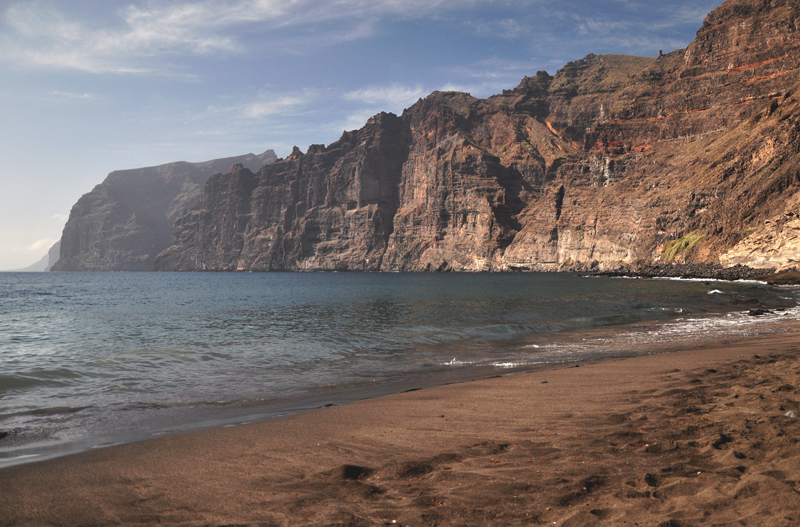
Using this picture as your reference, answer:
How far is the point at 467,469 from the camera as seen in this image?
5.68 metres

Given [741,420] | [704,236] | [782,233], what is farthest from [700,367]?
[704,236]

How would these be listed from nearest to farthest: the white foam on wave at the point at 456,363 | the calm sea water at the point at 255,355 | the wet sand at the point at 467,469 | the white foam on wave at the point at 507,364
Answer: the wet sand at the point at 467,469, the calm sea water at the point at 255,355, the white foam on wave at the point at 507,364, the white foam on wave at the point at 456,363

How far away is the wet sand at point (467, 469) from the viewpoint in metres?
4.43

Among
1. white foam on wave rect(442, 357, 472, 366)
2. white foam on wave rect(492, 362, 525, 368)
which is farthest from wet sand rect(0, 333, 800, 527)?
white foam on wave rect(442, 357, 472, 366)

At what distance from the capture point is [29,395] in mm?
12047

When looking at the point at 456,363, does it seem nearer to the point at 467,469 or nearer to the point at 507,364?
the point at 507,364

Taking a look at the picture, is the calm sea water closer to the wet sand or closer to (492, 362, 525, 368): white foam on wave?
(492, 362, 525, 368): white foam on wave

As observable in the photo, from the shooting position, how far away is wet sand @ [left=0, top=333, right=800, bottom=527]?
4430 millimetres

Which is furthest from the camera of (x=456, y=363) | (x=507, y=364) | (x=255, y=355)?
(x=255, y=355)

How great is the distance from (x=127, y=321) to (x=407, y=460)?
3203 cm

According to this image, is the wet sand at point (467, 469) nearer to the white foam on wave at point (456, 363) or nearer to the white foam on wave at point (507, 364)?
the white foam on wave at point (507, 364)

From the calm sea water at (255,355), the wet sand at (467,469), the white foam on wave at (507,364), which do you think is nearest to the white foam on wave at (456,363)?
the calm sea water at (255,355)

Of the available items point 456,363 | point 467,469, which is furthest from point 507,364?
point 467,469

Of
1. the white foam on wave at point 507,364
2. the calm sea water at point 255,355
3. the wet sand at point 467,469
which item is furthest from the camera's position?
the white foam on wave at point 507,364
